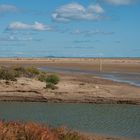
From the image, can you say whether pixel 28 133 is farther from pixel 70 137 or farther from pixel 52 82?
pixel 52 82

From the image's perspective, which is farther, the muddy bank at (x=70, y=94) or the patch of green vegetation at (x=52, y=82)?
the patch of green vegetation at (x=52, y=82)

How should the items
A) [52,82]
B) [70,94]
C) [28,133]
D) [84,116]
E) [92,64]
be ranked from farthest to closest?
1. [92,64]
2. [52,82]
3. [70,94]
4. [84,116]
5. [28,133]

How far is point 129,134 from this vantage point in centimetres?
1995

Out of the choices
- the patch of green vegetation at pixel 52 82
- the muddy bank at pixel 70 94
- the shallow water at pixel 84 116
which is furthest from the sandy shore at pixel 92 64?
the shallow water at pixel 84 116

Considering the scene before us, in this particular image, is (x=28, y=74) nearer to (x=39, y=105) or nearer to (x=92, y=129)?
(x=39, y=105)

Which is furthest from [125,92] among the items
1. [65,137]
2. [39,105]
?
[65,137]

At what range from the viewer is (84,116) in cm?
2531

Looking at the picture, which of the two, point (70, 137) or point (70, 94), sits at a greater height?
point (70, 137)

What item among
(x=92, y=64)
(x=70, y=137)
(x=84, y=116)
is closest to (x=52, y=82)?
(x=84, y=116)

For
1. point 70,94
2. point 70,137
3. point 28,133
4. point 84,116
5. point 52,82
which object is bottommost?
point 84,116

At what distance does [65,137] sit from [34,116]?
12.8 meters

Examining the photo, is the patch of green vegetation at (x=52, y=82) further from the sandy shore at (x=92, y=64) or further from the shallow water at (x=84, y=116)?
the sandy shore at (x=92, y=64)

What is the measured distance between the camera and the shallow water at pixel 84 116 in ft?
69.8

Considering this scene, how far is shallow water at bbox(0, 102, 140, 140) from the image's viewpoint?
2127cm
